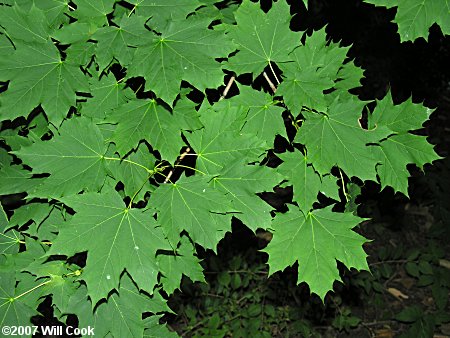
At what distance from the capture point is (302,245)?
2.05 metres

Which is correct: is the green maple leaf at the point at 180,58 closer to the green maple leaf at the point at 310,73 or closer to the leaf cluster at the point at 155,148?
the leaf cluster at the point at 155,148

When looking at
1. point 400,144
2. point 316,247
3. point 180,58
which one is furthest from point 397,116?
point 180,58

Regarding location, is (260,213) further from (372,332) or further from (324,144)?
(372,332)

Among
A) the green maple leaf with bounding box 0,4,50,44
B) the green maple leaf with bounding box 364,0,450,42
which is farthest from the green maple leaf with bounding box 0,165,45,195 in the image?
the green maple leaf with bounding box 364,0,450,42

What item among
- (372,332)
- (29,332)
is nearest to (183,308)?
(372,332)

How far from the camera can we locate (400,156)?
2197 millimetres

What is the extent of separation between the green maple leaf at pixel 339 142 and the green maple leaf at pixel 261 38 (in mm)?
268

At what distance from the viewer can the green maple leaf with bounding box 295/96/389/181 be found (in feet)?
6.40

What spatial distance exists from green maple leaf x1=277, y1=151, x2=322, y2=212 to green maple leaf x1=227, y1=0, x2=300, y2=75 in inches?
13.5

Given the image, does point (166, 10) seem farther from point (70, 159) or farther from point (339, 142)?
point (339, 142)

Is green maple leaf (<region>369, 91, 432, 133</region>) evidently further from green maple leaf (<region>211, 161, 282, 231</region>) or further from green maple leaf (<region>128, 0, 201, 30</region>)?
green maple leaf (<region>128, 0, 201, 30</region>)

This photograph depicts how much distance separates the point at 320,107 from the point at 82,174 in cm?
84

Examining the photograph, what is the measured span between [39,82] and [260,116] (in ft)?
2.52

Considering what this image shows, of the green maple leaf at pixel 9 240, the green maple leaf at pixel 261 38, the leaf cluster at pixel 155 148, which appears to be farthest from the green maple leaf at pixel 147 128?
the green maple leaf at pixel 9 240
